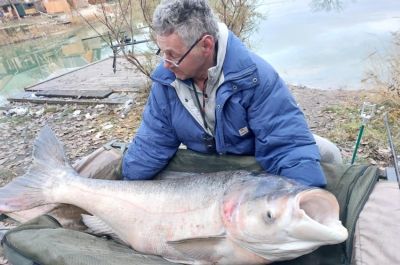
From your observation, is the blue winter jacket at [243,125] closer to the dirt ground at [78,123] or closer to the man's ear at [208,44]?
the man's ear at [208,44]

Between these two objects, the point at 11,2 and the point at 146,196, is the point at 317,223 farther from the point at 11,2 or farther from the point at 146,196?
the point at 11,2

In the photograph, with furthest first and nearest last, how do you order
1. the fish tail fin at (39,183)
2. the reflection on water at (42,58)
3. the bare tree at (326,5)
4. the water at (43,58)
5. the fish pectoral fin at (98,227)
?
the bare tree at (326,5), the reflection on water at (42,58), the water at (43,58), the fish tail fin at (39,183), the fish pectoral fin at (98,227)

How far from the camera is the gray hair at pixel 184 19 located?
2.19m

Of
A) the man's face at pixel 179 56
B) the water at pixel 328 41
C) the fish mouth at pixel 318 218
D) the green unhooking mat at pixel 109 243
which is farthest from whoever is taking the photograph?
the water at pixel 328 41

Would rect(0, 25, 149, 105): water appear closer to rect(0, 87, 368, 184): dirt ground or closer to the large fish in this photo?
rect(0, 87, 368, 184): dirt ground

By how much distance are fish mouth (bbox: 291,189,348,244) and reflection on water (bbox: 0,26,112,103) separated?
28.7ft

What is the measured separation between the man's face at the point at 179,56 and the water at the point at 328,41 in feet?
17.5

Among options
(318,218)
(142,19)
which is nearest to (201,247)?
(318,218)

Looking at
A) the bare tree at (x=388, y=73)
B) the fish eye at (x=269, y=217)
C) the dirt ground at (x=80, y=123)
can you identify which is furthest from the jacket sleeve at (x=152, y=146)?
the bare tree at (x=388, y=73)

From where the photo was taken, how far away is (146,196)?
2.44 m

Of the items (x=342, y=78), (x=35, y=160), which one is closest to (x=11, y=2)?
(x=342, y=78)

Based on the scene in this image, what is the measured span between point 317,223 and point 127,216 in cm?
127

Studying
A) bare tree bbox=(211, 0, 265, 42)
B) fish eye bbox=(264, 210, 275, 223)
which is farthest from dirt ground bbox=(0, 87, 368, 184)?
fish eye bbox=(264, 210, 275, 223)

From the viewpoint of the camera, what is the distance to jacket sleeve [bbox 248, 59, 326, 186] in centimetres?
215
